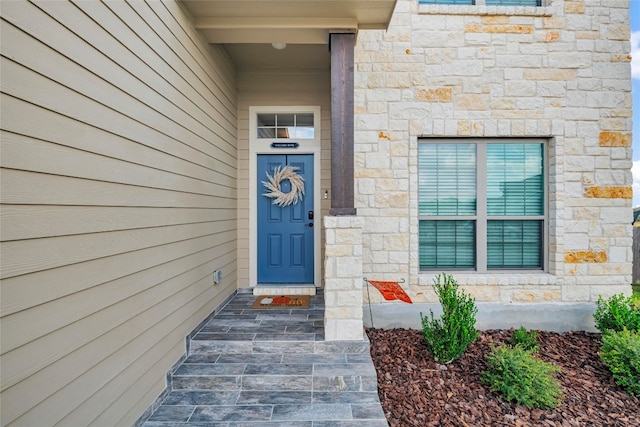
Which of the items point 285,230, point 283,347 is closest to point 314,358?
point 283,347

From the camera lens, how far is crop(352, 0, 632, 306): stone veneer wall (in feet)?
11.9

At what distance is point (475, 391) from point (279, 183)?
10.2 feet

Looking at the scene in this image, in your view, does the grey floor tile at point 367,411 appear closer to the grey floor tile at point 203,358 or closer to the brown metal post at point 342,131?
the grey floor tile at point 203,358

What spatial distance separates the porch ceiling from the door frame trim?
1212 millimetres

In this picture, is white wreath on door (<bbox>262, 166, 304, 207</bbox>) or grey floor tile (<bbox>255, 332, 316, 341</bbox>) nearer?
grey floor tile (<bbox>255, 332, 316, 341</bbox>)

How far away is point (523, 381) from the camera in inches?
96.3

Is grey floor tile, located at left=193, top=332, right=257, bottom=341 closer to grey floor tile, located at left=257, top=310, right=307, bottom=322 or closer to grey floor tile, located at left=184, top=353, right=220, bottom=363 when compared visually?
grey floor tile, located at left=184, top=353, right=220, bottom=363

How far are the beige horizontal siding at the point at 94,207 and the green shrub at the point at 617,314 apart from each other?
4070mm

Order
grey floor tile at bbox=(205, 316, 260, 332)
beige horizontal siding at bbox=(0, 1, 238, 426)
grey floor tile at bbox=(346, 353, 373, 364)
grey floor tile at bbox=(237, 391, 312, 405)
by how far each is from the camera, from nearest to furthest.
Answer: beige horizontal siding at bbox=(0, 1, 238, 426), grey floor tile at bbox=(237, 391, 312, 405), grey floor tile at bbox=(346, 353, 373, 364), grey floor tile at bbox=(205, 316, 260, 332)

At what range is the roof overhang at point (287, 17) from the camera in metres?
2.75

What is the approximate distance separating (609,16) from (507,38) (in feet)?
3.79

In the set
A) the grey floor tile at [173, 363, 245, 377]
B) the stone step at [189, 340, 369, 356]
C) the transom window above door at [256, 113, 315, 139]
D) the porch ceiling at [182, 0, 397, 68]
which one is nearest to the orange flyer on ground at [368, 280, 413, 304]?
the stone step at [189, 340, 369, 356]

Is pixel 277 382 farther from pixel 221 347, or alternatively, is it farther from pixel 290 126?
pixel 290 126

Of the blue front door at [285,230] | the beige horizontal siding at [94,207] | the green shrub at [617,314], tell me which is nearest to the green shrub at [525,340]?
the green shrub at [617,314]
